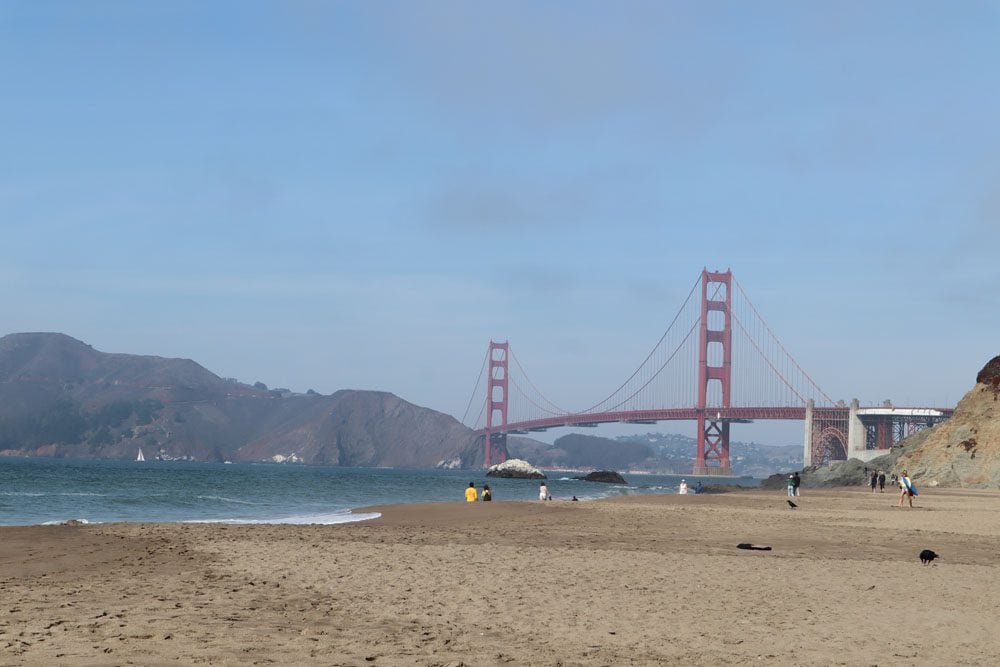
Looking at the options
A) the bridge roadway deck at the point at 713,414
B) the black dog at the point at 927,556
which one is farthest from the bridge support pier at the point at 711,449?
the black dog at the point at 927,556

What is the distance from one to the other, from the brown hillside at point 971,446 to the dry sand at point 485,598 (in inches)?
1420

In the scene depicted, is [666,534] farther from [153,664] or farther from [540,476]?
[540,476]

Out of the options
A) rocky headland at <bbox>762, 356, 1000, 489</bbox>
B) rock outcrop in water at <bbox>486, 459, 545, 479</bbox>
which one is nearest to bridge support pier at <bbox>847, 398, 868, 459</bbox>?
rock outcrop in water at <bbox>486, 459, 545, 479</bbox>

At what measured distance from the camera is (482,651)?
337 inches

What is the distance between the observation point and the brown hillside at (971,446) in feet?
177

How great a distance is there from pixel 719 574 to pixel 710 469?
111695 millimetres

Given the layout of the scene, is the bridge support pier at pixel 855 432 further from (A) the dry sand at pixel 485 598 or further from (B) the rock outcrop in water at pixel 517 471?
(A) the dry sand at pixel 485 598

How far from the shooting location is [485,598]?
37.4 ft

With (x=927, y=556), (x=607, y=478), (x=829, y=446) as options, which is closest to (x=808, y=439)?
(x=829, y=446)

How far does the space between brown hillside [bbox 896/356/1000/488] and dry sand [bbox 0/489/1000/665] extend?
36066 mm

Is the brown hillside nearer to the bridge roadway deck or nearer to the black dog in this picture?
Result: the black dog

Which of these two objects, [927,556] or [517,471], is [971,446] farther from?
[517,471]

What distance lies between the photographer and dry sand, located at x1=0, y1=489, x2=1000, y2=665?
855 centimetres

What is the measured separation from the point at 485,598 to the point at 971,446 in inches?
2011
